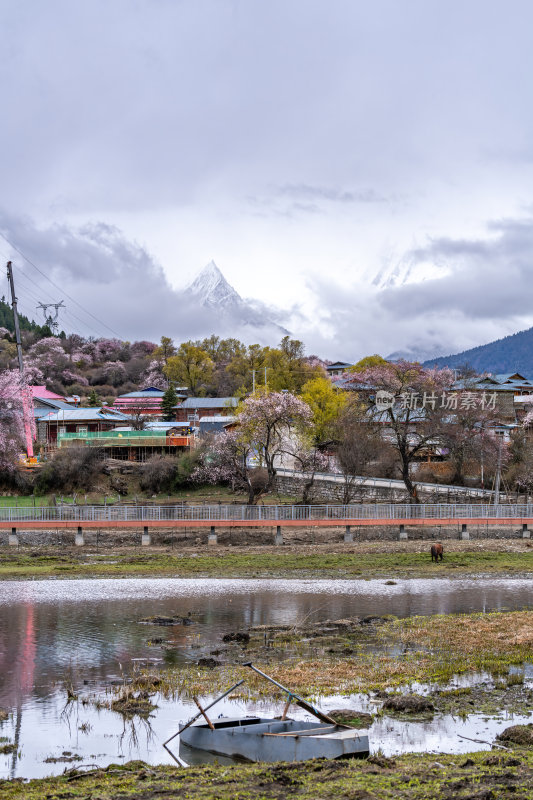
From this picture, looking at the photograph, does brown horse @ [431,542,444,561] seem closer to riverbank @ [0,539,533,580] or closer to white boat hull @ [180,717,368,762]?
riverbank @ [0,539,533,580]

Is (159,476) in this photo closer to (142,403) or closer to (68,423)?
(68,423)

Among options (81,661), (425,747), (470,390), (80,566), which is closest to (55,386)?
(470,390)

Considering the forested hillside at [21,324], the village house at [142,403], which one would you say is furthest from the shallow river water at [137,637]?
the forested hillside at [21,324]

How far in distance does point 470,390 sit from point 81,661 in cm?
6927

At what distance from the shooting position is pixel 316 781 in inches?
488

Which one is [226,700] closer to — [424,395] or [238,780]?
[238,780]

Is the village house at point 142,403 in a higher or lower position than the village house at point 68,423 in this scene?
higher

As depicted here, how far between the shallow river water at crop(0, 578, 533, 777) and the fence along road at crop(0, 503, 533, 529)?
13.5 meters

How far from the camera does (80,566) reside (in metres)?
45.1

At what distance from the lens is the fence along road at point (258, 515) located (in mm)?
53000

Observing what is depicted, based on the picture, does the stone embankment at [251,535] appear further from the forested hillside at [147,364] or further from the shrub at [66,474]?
the forested hillside at [147,364]

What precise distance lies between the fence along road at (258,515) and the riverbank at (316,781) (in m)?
39.2

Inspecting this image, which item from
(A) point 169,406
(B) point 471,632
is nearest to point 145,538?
(B) point 471,632

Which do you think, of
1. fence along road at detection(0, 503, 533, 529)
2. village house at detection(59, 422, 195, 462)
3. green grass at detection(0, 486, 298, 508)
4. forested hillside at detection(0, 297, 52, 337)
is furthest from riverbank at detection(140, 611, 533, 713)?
forested hillside at detection(0, 297, 52, 337)
